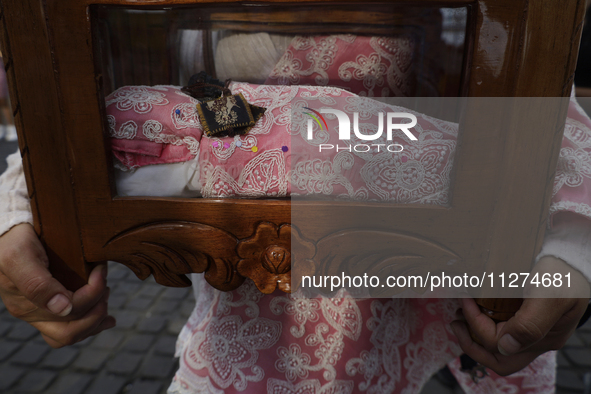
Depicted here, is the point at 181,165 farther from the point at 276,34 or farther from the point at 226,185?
the point at 276,34

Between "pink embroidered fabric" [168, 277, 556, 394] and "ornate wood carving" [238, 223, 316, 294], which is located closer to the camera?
"ornate wood carving" [238, 223, 316, 294]

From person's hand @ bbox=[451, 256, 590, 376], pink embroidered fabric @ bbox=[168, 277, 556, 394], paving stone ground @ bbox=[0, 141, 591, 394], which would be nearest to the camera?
person's hand @ bbox=[451, 256, 590, 376]

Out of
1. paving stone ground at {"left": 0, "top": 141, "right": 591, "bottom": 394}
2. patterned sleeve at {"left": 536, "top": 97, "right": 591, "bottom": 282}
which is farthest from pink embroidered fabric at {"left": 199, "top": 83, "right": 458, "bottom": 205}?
paving stone ground at {"left": 0, "top": 141, "right": 591, "bottom": 394}

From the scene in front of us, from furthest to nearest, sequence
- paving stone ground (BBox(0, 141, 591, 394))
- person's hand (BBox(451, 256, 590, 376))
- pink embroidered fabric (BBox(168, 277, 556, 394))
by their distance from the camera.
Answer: paving stone ground (BBox(0, 141, 591, 394))
pink embroidered fabric (BBox(168, 277, 556, 394))
person's hand (BBox(451, 256, 590, 376))

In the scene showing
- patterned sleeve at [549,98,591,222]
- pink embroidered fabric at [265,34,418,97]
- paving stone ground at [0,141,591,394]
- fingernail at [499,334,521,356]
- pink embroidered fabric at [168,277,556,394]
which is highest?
pink embroidered fabric at [265,34,418,97]

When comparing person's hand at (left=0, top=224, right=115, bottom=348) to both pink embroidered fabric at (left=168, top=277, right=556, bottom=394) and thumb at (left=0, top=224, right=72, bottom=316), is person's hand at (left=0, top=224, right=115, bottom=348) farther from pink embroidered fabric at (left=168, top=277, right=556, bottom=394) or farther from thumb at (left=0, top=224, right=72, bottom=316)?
pink embroidered fabric at (left=168, top=277, right=556, bottom=394)

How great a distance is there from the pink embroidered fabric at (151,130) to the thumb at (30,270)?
211 millimetres

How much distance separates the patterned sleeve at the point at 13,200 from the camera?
640 millimetres

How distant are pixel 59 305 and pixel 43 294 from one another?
0.03m

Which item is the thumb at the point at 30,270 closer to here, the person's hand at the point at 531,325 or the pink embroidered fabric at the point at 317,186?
the pink embroidered fabric at the point at 317,186

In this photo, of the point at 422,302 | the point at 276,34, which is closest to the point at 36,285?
the point at 276,34

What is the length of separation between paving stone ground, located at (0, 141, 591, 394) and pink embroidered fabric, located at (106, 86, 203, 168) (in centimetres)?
117

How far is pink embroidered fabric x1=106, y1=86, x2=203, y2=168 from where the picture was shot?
598 millimetres

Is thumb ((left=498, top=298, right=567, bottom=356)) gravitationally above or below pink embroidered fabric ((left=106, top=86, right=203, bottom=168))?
below
